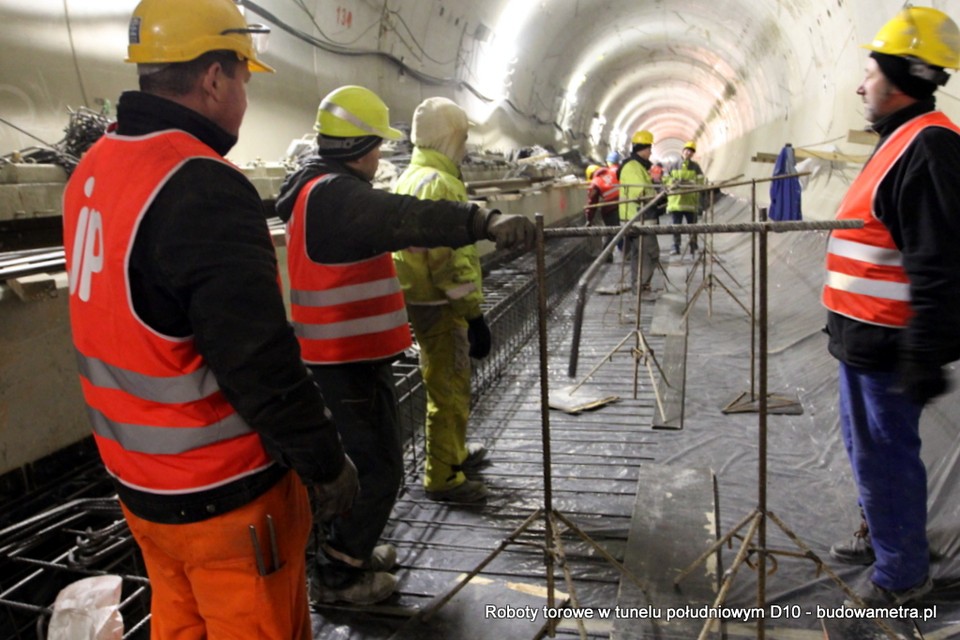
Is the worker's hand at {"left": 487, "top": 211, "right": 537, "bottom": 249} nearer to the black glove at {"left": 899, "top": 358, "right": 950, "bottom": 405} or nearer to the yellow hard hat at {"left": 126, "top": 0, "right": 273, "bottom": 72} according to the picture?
the yellow hard hat at {"left": 126, "top": 0, "right": 273, "bottom": 72}

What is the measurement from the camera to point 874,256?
2326 millimetres

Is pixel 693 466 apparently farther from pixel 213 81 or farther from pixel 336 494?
pixel 213 81

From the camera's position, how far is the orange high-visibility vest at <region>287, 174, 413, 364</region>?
2451 mm

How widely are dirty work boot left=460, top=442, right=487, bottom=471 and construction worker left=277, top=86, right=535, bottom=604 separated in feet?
4.14

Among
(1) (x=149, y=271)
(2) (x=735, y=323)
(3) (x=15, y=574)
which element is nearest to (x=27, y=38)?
(3) (x=15, y=574)

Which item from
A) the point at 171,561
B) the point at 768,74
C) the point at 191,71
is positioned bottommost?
the point at 171,561

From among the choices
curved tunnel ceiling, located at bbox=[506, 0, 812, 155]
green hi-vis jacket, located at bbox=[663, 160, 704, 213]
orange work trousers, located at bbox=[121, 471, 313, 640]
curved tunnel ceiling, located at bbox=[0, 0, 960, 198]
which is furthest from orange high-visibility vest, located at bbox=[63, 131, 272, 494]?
curved tunnel ceiling, located at bbox=[506, 0, 812, 155]

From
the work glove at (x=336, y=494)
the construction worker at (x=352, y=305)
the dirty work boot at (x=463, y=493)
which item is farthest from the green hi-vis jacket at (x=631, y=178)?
the work glove at (x=336, y=494)

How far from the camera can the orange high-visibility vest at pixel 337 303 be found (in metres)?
2.45

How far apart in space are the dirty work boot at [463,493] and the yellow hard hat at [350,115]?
1.96 meters

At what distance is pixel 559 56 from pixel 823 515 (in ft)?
50.4

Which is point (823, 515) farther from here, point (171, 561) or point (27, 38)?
point (27, 38)

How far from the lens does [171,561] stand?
1.68 metres

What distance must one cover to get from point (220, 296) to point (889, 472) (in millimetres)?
2430
